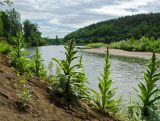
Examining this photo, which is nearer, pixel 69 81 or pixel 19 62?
pixel 69 81

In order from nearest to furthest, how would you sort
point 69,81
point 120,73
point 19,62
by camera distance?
point 69,81, point 19,62, point 120,73

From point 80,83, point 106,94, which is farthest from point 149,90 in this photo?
point 80,83

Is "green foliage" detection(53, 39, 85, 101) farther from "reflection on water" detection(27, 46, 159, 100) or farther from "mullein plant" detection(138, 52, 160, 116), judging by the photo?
"mullein plant" detection(138, 52, 160, 116)

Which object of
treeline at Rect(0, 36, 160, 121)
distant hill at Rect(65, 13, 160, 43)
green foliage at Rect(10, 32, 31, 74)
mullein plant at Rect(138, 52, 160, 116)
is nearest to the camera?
Result: treeline at Rect(0, 36, 160, 121)

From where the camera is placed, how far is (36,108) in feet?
23.0

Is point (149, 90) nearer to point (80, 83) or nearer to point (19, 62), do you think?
point (80, 83)

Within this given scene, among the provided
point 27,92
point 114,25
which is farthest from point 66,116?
point 114,25

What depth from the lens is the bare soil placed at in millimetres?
6516

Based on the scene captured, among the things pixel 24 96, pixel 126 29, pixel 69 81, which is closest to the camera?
pixel 24 96

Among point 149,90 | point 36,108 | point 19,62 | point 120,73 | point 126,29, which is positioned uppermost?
point 126,29

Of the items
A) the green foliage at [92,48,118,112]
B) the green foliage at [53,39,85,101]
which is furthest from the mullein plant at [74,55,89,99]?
the green foliage at [92,48,118,112]

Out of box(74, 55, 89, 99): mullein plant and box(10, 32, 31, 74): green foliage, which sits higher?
box(10, 32, 31, 74): green foliage

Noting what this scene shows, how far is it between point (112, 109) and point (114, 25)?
506ft

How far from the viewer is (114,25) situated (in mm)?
161625
